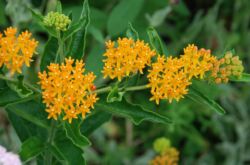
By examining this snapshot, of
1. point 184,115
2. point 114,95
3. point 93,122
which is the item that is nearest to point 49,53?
point 114,95

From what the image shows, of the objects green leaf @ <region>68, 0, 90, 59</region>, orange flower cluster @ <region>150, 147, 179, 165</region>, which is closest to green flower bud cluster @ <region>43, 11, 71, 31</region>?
green leaf @ <region>68, 0, 90, 59</region>

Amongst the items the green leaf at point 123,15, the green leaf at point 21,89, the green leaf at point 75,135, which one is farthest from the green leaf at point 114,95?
the green leaf at point 123,15

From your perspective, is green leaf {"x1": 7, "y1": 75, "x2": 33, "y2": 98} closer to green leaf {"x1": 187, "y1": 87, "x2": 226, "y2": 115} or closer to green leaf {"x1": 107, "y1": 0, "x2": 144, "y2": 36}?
green leaf {"x1": 187, "y1": 87, "x2": 226, "y2": 115}

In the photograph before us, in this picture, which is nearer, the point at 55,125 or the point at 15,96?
the point at 15,96

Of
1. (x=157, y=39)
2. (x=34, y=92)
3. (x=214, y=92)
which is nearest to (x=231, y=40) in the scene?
(x=214, y=92)

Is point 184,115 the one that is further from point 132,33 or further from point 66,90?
point 66,90

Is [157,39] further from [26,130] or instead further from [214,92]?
[214,92]
